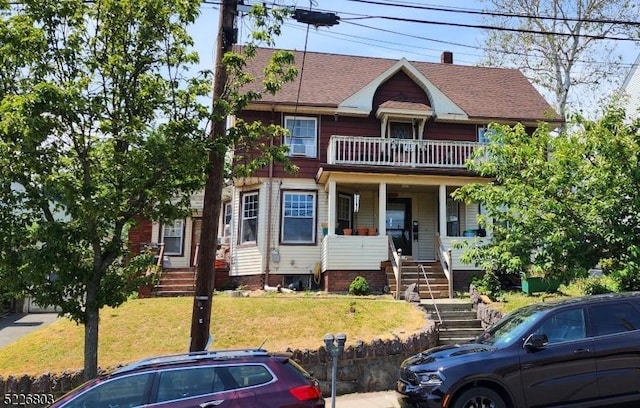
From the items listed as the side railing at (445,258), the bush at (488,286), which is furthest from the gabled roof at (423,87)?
the bush at (488,286)

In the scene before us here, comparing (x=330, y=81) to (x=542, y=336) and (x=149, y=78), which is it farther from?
(x=542, y=336)

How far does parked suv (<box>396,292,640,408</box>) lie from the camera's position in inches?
260

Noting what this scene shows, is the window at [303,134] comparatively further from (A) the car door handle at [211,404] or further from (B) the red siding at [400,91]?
(A) the car door handle at [211,404]

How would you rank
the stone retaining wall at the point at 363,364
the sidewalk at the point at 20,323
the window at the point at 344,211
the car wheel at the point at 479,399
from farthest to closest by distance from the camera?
the window at the point at 344,211 → the sidewalk at the point at 20,323 → the stone retaining wall at the point at 363,364 → the car wheel at the point at 479,399

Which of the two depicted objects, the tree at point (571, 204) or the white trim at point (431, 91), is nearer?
the tree at point (571, 204)

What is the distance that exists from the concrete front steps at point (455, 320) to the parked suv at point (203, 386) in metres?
6.86

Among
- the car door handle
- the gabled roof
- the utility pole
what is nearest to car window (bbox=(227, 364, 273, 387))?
the car door handle

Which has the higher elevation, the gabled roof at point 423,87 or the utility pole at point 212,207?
the gabled roof at point 423,87

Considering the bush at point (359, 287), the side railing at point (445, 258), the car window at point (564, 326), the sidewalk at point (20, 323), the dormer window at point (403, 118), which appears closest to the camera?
the car window at point (564, 326)

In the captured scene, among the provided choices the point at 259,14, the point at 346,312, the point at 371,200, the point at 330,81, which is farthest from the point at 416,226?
the point at 259,14

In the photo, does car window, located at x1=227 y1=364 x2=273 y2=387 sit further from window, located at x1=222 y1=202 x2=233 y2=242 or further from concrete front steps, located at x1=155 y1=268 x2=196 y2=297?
window, located at x1=222 y1=202 x2=233 y2=242

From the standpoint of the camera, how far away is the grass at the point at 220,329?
10.5m

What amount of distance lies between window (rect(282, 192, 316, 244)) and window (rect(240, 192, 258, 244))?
1.10 m

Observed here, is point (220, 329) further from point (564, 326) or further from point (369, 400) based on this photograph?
point (564, 326)
